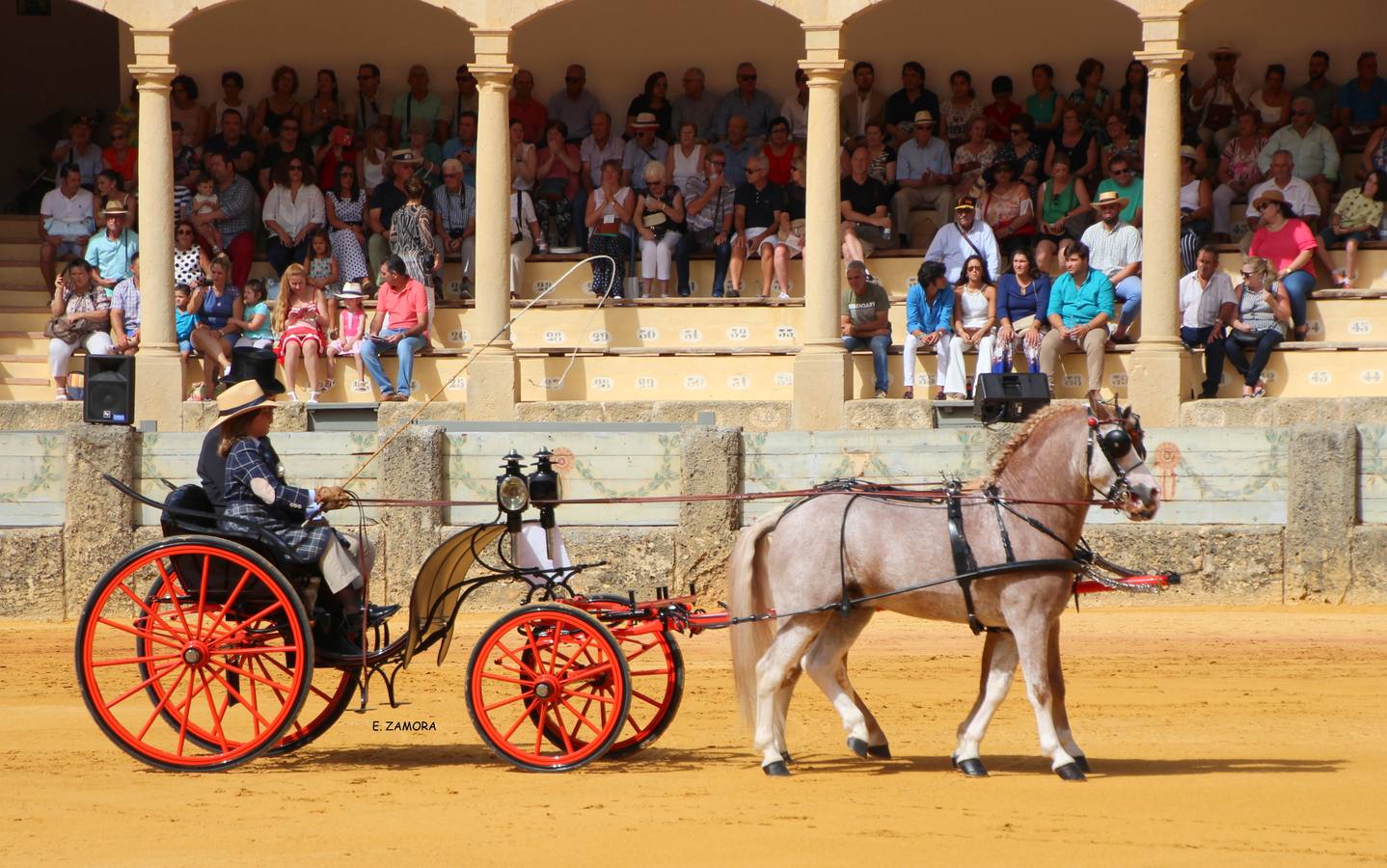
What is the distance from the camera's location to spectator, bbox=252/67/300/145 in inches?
865

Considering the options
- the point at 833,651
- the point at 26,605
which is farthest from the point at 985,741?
the point at 26,605

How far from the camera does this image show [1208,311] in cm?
1825

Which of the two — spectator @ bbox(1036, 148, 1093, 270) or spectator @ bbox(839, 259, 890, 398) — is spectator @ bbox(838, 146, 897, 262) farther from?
spectator @ bbox(1036, 148, 1093, 270)

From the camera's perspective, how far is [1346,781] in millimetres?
8805

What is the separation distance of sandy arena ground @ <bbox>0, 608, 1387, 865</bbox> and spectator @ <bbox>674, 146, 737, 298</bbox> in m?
8.53

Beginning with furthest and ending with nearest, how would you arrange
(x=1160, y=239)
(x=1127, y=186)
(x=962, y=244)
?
1. (x=1127, y=186)
2. (x=962, y=244)
3. (x=1160, y=239)

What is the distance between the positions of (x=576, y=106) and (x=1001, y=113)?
487 centimetres

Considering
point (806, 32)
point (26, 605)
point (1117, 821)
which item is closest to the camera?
point (1117, 821)

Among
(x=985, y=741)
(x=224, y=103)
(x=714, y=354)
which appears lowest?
(x=985, y=741)

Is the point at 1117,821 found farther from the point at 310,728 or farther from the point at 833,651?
the point at 310,728

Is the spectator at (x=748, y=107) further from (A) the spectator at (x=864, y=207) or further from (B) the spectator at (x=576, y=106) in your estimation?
(A) the spectator at (x=864, y=207)

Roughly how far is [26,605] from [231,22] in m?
9.70

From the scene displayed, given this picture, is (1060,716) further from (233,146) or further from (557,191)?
(233,146)

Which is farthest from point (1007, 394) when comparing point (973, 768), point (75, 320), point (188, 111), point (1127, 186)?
point (188, 111)
